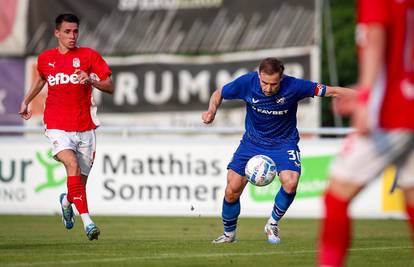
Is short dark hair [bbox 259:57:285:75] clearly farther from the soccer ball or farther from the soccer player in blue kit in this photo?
the soccer ball

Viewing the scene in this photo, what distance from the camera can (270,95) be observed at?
→ 1151cm

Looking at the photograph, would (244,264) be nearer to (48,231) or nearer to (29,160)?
(48,231)

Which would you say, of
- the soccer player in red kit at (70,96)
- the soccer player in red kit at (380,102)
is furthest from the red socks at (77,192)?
the soccer player in red kit at (380,102)

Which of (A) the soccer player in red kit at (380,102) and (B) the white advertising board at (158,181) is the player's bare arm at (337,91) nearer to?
(A) the soccer player in red kit at (380,102)

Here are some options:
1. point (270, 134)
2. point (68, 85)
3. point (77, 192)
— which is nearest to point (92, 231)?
point (77, 192)

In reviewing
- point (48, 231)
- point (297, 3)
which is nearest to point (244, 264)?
point (48, 231)

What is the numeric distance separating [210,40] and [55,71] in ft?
31.0

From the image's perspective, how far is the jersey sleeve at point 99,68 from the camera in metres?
11.9

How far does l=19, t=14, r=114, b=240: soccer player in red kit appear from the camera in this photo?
11789 millimetres

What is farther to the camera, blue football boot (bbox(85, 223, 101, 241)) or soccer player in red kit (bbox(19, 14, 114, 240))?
soccer player in red kit (bbox(19, 14, 114, 240))

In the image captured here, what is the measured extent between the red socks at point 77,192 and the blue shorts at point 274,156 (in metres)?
1.68

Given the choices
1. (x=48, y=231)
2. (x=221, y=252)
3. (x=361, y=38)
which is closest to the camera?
(x=361, y=38)

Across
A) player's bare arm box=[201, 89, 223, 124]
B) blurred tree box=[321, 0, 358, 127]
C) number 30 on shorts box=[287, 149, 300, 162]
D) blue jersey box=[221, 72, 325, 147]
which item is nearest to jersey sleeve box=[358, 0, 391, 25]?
player's bare arm box=[201, 89, 223, 124]

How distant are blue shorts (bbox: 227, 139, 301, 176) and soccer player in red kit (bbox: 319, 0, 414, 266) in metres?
5.43
